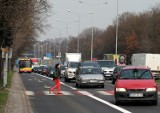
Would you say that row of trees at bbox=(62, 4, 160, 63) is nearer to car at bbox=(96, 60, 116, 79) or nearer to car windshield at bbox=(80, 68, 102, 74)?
car at bbox=(96, 60, 116, 79)

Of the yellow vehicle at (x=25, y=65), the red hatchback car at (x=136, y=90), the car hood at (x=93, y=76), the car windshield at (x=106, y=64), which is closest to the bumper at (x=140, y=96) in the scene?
the red hatchback car at (x=136, y=90)

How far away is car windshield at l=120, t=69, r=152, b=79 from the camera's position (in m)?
20.4

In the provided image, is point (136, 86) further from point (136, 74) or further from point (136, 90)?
point (136, 74)

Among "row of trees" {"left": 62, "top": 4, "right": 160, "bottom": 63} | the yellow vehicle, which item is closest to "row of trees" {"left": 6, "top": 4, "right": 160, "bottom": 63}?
"row of trees" {"left": 62, "top": 4, "right": 160, "bottom": 63}

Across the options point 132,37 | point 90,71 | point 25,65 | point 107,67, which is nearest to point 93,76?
point 90,71

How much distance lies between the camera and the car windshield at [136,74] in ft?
66.9

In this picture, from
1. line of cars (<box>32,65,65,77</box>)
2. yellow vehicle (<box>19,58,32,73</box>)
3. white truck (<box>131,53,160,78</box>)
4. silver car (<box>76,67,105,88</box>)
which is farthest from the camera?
yellow vehicle (<box>19,58,32,73</box>)

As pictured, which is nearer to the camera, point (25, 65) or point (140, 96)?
point (140, 96)

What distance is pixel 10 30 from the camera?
27.8 meters

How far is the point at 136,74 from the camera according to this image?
20.5 metres

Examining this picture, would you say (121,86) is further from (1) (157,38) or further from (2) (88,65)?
(1) (157,38)

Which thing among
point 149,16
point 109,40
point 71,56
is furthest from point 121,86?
point 109,40

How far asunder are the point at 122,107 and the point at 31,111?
3.63m

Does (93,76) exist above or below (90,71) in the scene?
below
